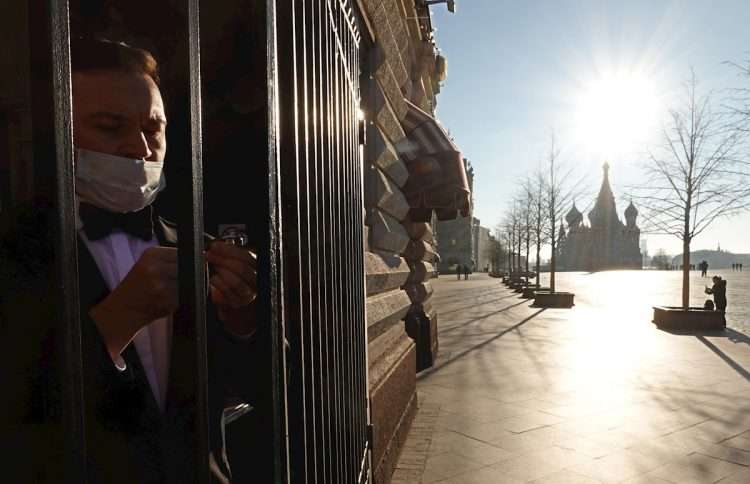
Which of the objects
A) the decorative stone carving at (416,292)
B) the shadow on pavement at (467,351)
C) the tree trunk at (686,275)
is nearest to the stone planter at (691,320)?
the tree trunk at (686,275)

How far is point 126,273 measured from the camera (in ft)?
3.70

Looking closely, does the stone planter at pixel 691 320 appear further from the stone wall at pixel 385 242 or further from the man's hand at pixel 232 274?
the man's hand at pixel 232 274

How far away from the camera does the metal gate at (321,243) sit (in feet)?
5.24

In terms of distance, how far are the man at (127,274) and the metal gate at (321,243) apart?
381mm

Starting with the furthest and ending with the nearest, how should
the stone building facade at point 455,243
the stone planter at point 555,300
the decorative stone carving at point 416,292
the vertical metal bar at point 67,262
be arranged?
the stone building facade at point 455,243 → the stone planter at point 555,300 → the decorative stone carving at point 416,292 → the vertical metal bar at point 67,262

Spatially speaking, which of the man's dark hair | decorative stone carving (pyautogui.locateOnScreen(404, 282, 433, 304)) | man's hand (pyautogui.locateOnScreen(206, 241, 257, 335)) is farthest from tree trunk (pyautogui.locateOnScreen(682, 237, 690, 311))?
the man's dark hair

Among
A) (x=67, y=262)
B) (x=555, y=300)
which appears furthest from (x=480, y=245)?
(x=67, y=262)

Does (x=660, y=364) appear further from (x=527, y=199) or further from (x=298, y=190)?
(x=527, y=199)

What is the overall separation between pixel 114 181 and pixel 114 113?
144mm

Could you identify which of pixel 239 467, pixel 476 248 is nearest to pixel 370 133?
pixel 239 467

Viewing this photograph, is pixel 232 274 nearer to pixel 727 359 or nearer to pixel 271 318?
pixel 271 318

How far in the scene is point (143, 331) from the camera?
1165mm

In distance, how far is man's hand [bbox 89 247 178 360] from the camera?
3.21 ft

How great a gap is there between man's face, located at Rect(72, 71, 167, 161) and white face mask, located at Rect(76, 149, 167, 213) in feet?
0.08
